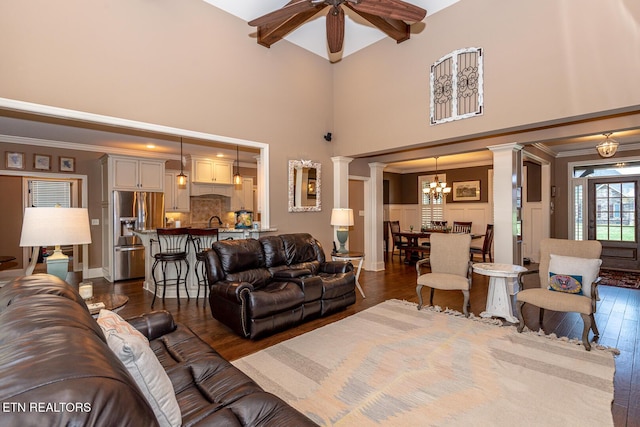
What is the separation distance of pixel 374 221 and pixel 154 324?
522 centimetres

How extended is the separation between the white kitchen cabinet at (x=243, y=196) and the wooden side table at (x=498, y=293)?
619 centimetres

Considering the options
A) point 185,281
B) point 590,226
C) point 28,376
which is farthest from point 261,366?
point 590,226

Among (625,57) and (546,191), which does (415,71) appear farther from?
(546,191)

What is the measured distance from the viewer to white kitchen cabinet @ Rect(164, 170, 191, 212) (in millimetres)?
7043

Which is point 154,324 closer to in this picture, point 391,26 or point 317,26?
point 391,26

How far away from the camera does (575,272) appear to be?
3250mm

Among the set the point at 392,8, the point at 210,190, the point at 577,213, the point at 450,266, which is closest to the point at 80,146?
the point at 210,190

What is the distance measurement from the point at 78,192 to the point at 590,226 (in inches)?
460

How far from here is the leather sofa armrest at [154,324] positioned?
2101 mm

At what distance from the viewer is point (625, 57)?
3.12m

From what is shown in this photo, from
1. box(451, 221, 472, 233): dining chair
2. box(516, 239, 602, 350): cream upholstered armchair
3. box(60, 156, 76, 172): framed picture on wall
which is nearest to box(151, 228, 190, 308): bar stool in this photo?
box(60, 156, 76, 172): framed picture on wall

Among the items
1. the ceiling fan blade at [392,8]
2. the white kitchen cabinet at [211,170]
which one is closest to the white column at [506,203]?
the ceiling fan blade at [392,8]

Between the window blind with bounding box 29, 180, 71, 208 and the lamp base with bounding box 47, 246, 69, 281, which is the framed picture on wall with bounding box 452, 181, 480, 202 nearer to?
the lamp base with bounding box 47, 246, 69, 281

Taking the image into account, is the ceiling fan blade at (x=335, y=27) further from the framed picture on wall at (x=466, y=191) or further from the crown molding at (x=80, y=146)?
the framed picture on wall at (x=466, y=191)
